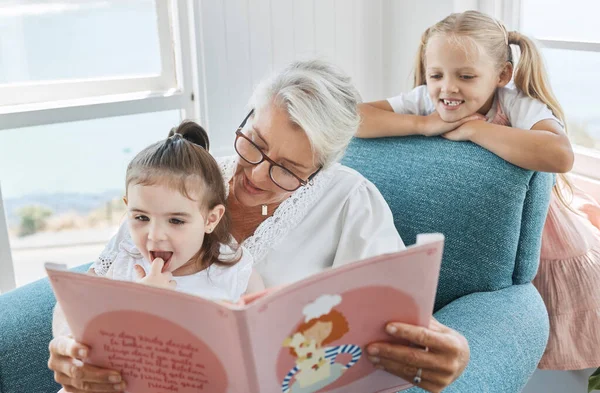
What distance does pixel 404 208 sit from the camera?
1811 millimetres

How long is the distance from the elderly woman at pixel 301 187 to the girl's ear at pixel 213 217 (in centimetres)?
14

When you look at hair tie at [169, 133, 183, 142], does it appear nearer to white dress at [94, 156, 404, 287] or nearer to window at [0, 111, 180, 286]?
white dress at [94, 156, 404, 287]

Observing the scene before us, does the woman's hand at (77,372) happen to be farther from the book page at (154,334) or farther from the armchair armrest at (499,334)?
the armchair armrest at (499,334)

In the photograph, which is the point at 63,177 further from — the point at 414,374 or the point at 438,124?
the point at 414,374

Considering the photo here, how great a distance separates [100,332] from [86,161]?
1.43 m

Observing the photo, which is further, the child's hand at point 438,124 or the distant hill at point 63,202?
the distant hill at point 63,202

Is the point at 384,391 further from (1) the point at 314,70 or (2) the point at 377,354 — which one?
(1) the point at 314,70

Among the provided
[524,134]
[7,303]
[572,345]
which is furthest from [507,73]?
[7,303]

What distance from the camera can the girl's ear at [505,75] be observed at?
1.86 meters

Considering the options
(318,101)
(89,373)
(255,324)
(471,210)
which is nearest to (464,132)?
(471,210)

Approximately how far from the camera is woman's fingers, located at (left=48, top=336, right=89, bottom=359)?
3.80 ft

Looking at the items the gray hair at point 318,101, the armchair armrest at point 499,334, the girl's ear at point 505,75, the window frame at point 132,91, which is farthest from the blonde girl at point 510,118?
the window frame at point 132,91

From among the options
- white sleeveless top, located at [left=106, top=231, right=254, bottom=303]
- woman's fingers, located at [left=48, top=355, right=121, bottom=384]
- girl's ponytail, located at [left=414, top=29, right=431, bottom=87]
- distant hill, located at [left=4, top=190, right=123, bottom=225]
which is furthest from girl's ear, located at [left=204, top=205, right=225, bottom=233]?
distant hill, located at [left=4, top=190, right=123, bottom=225]

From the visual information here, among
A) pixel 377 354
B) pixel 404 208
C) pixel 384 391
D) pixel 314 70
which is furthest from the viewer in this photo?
pixel 404 208
